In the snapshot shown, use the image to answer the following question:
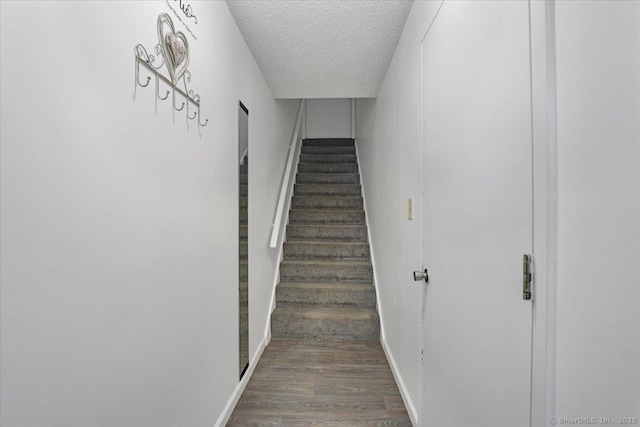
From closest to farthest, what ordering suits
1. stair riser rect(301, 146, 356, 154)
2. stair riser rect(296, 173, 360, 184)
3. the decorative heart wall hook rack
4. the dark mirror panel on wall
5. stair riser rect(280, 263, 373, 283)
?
the decorative heart wall hook rack → the dark mirror panel on wall → stair riser rect(280, 263, 373, 283) → stair riser rect(296, 173, 360, 184) → stair riser rect(301, 146, 356, 154)

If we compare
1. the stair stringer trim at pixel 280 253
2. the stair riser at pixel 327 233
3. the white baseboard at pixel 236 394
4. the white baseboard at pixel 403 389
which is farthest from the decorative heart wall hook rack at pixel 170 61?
the stair riser at pixel 327 233

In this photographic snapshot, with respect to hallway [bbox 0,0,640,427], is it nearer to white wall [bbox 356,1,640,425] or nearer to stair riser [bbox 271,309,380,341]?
white wall [bbox 356,1,640,425]

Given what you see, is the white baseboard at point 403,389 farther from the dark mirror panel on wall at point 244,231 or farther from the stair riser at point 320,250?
the stair riser at point 320,250

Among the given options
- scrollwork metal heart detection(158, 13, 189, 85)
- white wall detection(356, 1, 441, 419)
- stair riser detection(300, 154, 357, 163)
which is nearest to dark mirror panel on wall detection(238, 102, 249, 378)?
scrollwork metal heart detection(158, 13, 189, 85)

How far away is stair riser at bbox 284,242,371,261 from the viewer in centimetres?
382

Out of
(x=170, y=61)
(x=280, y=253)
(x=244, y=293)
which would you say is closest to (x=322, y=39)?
(x=170, y=61)

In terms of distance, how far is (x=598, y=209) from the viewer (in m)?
0.59

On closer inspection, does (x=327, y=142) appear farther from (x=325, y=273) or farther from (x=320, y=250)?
(x=325, y=273)

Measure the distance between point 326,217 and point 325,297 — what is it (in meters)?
1.22

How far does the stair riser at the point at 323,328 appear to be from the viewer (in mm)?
3004

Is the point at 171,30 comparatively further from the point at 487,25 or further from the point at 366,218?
the point at 366,218

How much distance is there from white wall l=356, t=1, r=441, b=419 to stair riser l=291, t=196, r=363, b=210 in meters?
1.28

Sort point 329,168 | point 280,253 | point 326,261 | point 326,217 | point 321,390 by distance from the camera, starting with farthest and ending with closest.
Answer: point 329,168, point 326,217, point 326,261, point 280,253, point 321,390

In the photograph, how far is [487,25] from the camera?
0.95 metres
